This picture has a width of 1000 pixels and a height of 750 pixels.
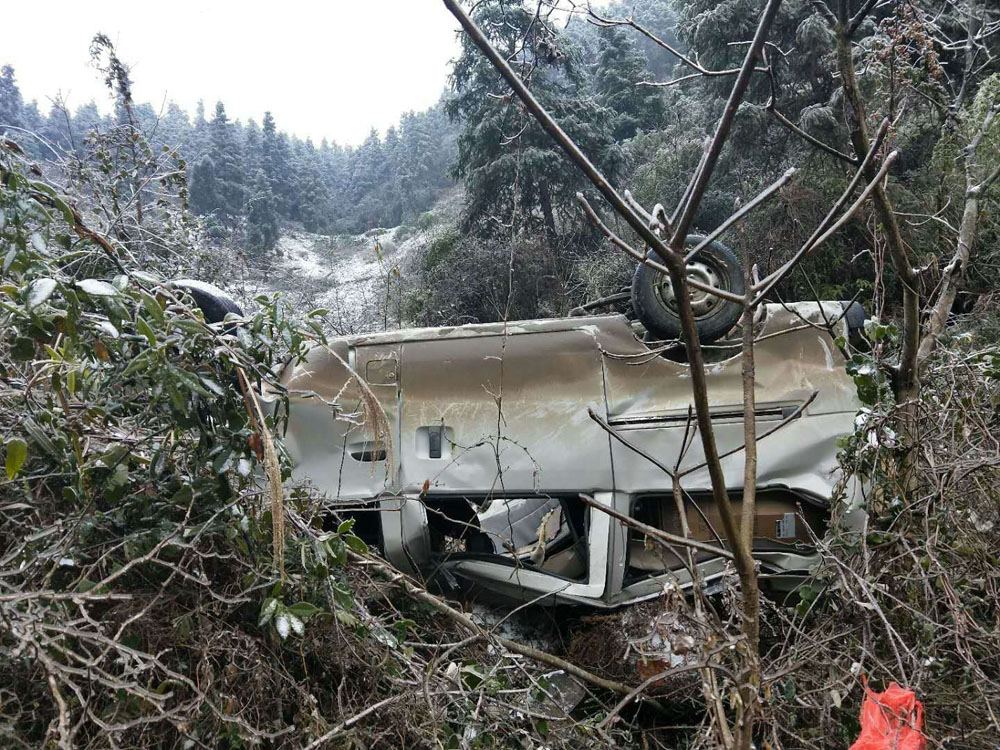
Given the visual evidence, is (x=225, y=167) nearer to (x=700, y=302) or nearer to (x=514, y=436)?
(x=514, y=436)

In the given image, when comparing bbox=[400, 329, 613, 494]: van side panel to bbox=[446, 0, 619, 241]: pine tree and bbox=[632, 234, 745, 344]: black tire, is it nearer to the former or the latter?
bbox=[632, 234, 745, 344]: black tire

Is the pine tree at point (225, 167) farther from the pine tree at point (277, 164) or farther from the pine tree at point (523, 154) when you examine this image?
the pine tree at point (523, 154)

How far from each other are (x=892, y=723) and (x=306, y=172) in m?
38.2

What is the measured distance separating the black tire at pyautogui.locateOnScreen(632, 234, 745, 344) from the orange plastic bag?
2104 mm

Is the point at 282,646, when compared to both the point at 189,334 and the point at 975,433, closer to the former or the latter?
the point at 189,334

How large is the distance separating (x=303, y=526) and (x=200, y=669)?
1.47 feet

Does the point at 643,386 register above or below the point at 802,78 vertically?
below

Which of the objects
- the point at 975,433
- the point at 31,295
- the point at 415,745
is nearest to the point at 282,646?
the point at 415,745

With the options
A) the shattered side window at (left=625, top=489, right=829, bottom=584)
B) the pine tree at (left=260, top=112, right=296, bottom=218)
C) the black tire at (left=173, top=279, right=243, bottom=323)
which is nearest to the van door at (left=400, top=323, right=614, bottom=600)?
the shattered side window at (left=625, top=489, right=829, bottom=584)

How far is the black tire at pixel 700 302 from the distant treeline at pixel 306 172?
2078 cm

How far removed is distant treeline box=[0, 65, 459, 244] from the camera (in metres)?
27.1

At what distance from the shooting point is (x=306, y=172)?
36.6 m

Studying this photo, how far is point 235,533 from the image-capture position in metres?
1.99

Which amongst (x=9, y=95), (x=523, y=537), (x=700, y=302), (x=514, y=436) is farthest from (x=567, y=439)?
(x=9, y=95)
